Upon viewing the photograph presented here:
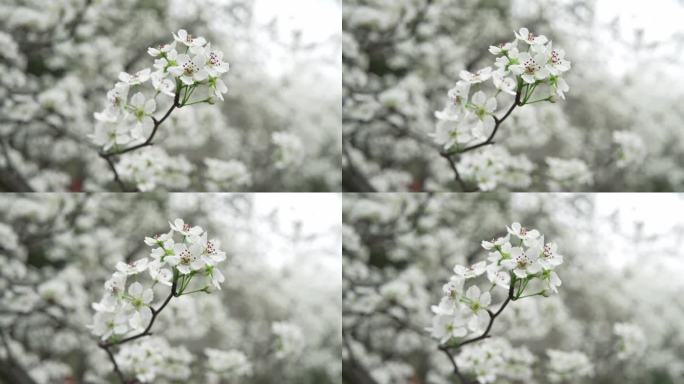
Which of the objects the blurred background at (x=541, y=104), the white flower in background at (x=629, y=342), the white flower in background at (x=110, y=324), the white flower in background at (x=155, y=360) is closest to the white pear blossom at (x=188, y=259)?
the white flower in background at (x=110, y=324)

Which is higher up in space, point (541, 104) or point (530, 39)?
point (530, 39)

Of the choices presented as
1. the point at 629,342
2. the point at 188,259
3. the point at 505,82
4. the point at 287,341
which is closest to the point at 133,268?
the point at 188,259

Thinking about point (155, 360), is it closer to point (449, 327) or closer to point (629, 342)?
point (449, 327)

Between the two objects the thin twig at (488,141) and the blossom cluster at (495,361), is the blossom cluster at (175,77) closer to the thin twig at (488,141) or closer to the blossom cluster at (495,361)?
the thin twig at (488,141)

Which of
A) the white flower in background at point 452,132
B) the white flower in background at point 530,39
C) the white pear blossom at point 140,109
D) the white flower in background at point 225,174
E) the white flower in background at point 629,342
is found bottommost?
the white flower in background at point 629,342

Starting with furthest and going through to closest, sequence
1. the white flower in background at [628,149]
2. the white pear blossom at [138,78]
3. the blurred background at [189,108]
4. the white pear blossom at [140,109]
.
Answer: the white flower in background at [628,149]
the blurred background at [189,108]
the white pear blossom at [140,109]
the white pear blossom at [138,78]

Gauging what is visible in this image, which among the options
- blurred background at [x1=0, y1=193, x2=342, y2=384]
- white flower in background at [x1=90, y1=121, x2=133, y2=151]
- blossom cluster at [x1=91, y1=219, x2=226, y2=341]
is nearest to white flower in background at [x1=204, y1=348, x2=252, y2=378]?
blurred background at [x1=0, y1=193, x2=342, y2=384]

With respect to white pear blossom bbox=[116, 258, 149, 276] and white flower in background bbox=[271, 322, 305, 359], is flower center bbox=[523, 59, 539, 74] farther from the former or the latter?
white flower in background bbox=[271, 322, 305, 359]
